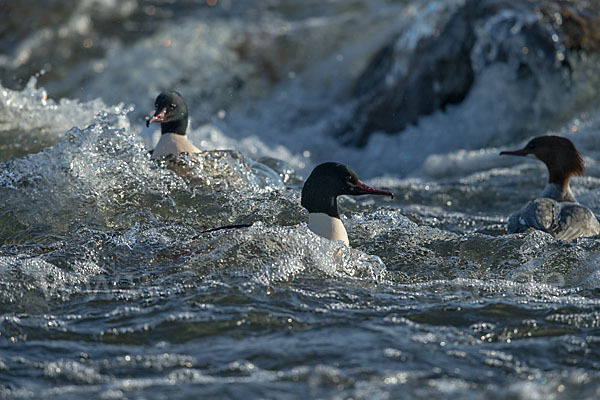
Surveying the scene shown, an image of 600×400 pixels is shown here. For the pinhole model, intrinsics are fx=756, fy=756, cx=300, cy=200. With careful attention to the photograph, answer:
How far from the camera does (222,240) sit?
5277 mm

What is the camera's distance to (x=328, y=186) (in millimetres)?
5461

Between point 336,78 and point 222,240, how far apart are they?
9.74 m

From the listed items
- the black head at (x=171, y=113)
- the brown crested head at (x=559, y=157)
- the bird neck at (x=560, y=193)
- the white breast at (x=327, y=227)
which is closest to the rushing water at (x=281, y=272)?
the white breast at (x=327, y=227)

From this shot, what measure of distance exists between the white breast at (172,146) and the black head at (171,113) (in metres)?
0.08

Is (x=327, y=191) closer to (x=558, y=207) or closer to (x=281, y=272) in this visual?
(x=281, y=272)

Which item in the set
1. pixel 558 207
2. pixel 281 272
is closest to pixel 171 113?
pixel 281 272

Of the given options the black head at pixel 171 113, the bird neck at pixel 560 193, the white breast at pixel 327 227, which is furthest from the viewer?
the black head at pixel 171 113

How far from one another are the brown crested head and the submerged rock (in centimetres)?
329

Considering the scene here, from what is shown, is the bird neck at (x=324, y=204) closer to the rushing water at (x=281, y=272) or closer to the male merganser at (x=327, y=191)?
the male merganser at (x=327, y=191)

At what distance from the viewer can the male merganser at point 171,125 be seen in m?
7.18

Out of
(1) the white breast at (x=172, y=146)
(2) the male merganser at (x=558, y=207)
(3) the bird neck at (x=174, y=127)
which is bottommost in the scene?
(2) the male merganser at (x=558, y=207)

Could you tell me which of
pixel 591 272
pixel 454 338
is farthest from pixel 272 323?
pixel 591 272

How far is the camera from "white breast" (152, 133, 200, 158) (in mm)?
7147

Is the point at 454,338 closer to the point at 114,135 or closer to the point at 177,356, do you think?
the point at 177,356
